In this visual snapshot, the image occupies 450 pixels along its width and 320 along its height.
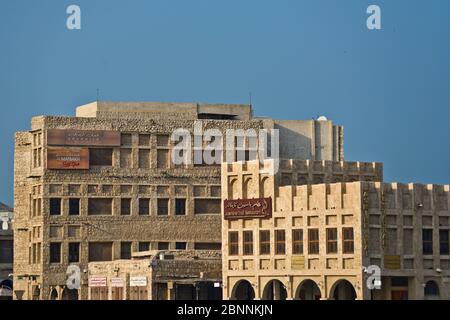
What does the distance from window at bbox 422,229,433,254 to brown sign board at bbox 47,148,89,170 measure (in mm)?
38757

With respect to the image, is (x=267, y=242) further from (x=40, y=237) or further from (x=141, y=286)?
(x=40, y=237)

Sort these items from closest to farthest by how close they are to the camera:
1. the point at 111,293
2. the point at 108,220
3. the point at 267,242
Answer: the point at 267,242 → the point at 111,293 → the point at 108,220

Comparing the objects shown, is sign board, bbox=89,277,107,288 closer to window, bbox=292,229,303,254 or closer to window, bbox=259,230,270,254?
window, bbox=259,230,270,254

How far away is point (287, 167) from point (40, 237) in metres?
28.7

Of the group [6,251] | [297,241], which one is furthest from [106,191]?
[297,241]

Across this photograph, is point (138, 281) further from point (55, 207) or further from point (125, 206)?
point (55, 207)

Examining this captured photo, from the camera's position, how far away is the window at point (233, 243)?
442 feet

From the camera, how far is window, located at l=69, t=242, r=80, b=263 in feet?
496

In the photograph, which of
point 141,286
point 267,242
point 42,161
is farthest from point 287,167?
point 42,161

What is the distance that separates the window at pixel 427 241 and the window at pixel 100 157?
38.5 m

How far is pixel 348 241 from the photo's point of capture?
407ft

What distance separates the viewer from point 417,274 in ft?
408

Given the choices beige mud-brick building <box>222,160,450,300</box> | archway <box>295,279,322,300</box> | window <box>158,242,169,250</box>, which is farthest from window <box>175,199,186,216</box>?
archway <box>295,279,322,300</box>

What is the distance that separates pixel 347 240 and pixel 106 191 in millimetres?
35280
